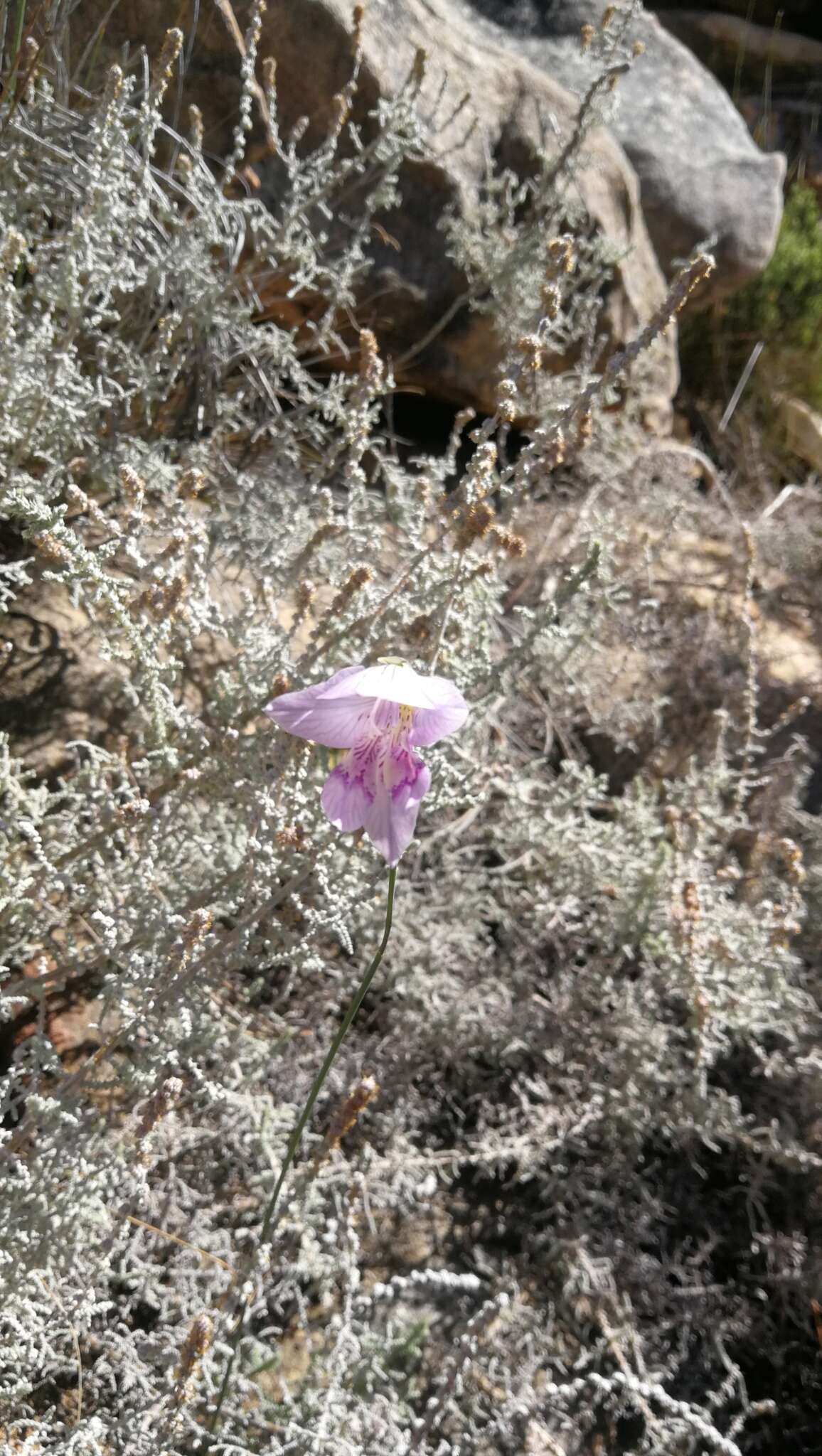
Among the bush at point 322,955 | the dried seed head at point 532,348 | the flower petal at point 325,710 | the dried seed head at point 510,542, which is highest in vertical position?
the dried seed head at point 532,348

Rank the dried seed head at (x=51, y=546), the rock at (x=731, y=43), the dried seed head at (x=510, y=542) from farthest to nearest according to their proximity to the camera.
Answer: the rock at (x=731, y=43)
the dried seed head at (x=510, y=542)
the dried seed head at (x=51, y=546)

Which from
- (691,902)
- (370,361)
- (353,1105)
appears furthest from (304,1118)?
(370,361)

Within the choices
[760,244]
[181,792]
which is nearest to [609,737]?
[181,792]

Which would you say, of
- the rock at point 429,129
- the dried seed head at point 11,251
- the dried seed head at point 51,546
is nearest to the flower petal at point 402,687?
the dried seed head at point 51,546

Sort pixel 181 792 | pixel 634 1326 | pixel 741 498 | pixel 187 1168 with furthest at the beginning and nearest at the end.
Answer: pixel 741 498
pixel 634 1326
pixel 187 1168
pixel 181 792

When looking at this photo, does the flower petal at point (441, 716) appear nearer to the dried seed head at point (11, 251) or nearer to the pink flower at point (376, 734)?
the pink flower at point (376, 734)

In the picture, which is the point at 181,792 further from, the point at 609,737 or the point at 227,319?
the point at 609,737

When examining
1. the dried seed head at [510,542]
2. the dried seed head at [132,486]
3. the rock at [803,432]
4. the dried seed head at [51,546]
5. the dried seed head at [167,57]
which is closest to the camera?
the dried seed head at [51,546]
